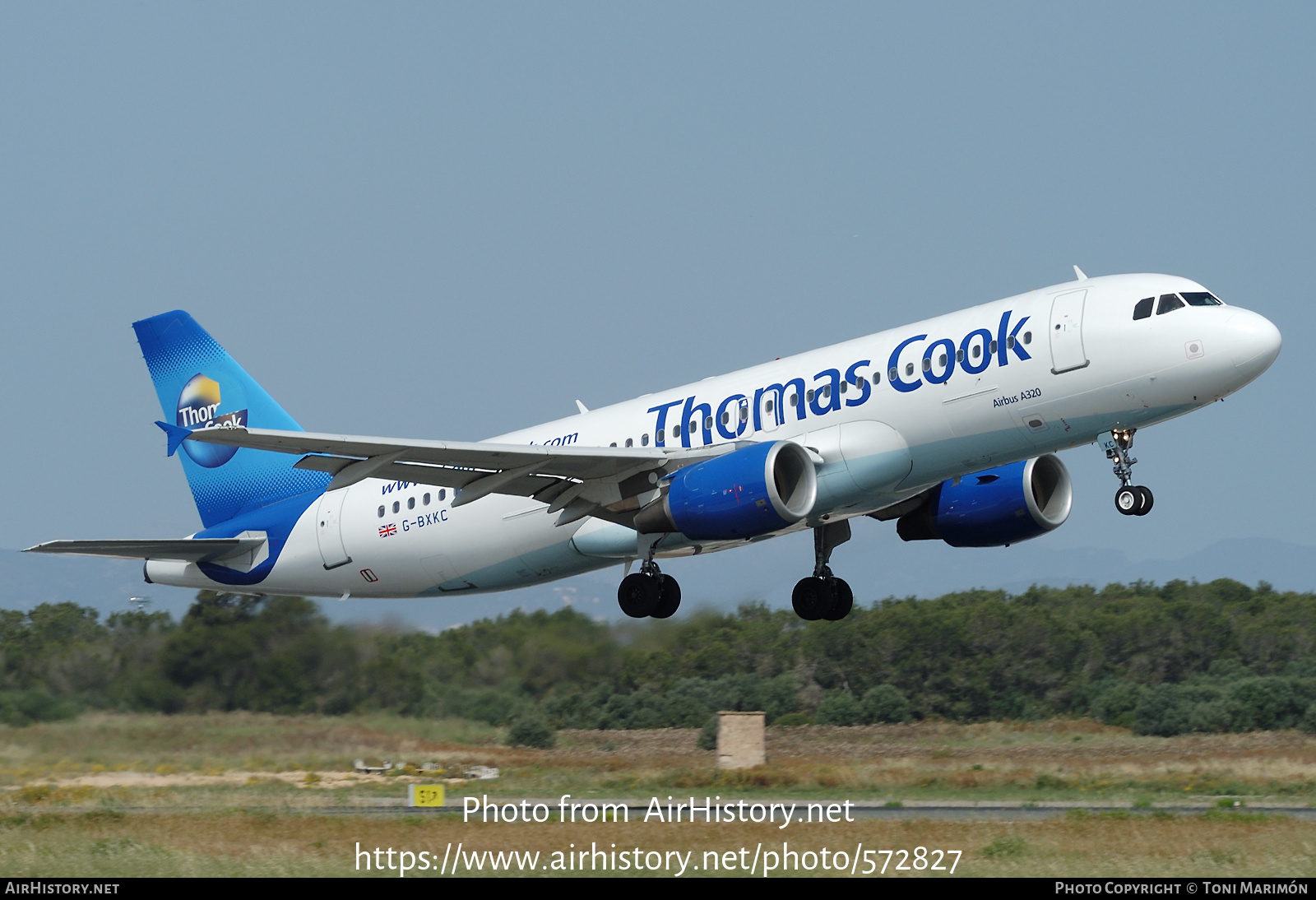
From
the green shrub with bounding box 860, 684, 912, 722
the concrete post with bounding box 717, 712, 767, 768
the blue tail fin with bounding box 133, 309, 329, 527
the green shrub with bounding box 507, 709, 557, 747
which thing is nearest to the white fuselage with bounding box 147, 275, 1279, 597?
the blue tail fin with bounding box 133, 309, 329, 527

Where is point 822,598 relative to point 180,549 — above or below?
below

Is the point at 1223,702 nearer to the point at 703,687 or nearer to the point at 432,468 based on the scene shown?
the point at 703,687

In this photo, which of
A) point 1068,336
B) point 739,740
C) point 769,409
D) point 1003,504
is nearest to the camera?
point 1068,336

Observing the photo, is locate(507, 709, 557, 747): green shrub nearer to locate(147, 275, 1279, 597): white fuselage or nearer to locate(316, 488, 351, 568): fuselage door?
locate(316, 488, 351, 568): fuselage door

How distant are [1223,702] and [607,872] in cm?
3345

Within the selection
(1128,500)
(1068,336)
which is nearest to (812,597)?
(1128,500)

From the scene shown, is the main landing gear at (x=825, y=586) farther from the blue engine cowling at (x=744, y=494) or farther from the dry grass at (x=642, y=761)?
the dry grass at (x=642, y=761)

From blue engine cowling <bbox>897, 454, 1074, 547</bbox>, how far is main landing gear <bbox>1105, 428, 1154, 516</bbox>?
3335mm

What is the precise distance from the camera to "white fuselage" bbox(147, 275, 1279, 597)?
72.6 ft

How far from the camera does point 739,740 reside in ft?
125

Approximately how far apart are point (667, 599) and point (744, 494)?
4.13 m

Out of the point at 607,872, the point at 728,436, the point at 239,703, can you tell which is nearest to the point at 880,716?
the point at 239,703

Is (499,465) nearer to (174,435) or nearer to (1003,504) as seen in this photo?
(174,435)
